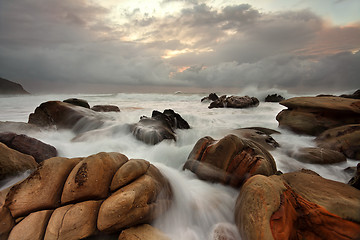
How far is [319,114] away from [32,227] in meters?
9.14

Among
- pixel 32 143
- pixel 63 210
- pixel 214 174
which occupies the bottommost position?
pixel 214 174

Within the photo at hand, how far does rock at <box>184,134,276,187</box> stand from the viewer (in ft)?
10.5

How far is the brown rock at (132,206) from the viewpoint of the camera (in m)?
1.94

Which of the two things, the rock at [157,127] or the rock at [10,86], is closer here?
the rock at [157,127]

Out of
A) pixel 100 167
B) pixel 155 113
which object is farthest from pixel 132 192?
pixel 155 113

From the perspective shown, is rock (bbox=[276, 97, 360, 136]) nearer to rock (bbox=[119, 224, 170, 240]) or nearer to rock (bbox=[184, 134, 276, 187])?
rock (bbox=[184, 134, 276, 187])

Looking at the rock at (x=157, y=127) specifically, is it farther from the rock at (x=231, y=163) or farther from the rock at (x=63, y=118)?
the rock at (x=231, y=163)

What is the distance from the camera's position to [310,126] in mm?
7098

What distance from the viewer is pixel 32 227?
189 cm

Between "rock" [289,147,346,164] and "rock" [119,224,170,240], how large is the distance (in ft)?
15.0

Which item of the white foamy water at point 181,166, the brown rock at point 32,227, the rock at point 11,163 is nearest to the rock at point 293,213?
the white foamy water at point 181,166

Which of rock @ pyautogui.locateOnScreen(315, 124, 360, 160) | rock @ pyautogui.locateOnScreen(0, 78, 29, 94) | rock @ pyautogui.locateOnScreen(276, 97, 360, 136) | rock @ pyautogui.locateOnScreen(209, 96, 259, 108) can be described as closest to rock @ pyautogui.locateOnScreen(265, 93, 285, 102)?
rock @ pyautogui.locateOnScreen(209, 96, 259, 108)

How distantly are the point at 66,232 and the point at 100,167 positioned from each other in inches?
28.8

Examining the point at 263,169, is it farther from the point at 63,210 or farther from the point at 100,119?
the point at 100,119
